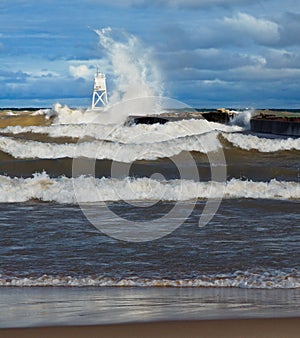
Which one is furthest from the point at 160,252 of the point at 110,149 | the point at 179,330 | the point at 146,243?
the point at 110,149

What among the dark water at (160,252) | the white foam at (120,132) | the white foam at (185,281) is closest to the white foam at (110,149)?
the white foam at (120,132)

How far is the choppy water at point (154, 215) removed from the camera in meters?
7.46

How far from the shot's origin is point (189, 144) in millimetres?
22422

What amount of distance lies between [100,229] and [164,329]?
5.08 meters

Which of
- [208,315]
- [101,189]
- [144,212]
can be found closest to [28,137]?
[101,189]

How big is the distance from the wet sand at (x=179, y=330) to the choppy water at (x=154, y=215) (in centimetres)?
172

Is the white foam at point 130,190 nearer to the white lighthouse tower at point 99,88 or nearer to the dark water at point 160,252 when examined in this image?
the dark water at point 160,252

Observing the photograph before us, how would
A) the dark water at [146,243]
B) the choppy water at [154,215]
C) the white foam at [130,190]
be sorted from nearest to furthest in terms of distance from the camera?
1. the dark water at [146,243]
2. the choppy water at [154,215]
3. the white foam at [130,190]

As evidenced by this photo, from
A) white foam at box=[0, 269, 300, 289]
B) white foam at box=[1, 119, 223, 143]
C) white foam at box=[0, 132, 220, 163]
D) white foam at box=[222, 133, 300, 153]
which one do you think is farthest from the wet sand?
white foam at box=[1, 119, 223, 143]

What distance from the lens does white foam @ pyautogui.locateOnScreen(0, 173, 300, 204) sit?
45.3ft

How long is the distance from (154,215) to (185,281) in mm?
4576

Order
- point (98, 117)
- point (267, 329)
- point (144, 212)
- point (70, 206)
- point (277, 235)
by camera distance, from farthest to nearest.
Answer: point (98, 117), point (70, 206), point (144, 212), point (277, 235), point (267, 329)

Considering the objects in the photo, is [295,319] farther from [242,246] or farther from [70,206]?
[70,206]

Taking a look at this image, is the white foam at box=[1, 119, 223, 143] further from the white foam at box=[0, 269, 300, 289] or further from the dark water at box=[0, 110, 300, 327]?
the white foam at box=[0, 269, 300, 289]
